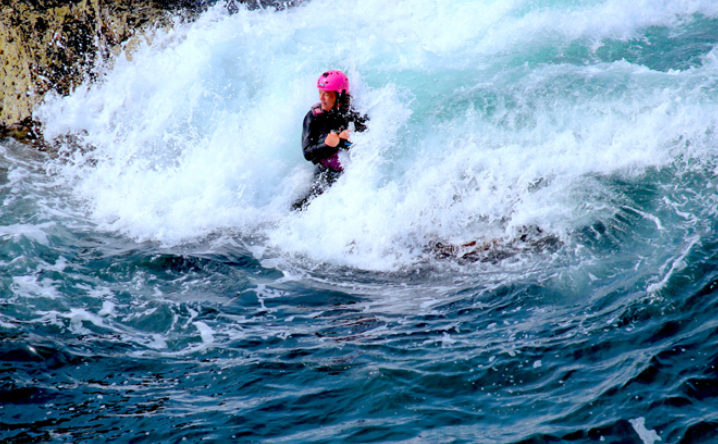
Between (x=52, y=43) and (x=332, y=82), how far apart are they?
6.07 m

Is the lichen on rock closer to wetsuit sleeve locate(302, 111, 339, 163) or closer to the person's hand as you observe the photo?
wetsuit sleeve locate(302, 111, 339, 163)

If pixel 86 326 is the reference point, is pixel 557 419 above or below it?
below

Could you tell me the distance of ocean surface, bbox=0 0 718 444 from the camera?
11.6 feet

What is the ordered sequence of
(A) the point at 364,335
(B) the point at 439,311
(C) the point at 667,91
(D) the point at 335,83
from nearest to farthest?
(A) the point at 364,335
(B) the point at 439,311
(D) the point at 335,83
(C) the point at 667,91

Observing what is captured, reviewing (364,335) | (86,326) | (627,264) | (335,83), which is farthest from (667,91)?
(86,326)

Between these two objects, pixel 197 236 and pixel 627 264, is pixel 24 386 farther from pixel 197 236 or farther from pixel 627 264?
pixel 627 264

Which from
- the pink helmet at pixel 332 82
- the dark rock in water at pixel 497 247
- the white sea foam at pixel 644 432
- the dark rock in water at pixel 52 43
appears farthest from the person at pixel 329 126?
the dark rock in water at pixel 52 43

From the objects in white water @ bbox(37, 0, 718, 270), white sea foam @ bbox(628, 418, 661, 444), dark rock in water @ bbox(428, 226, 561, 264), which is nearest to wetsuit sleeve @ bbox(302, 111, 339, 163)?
white water @ bbox(37, 0, 718, 270)

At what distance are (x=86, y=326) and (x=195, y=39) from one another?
630 cm

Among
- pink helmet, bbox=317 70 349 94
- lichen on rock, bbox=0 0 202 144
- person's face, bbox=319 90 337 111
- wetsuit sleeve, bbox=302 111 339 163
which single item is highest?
lichen on rock, bbox=0 0 202 144

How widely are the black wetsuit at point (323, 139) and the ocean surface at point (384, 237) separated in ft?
0.59

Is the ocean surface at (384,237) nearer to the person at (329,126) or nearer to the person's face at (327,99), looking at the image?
the person at (329,126)

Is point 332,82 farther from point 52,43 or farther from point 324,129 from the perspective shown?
point 52,43

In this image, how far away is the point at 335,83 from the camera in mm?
6605
